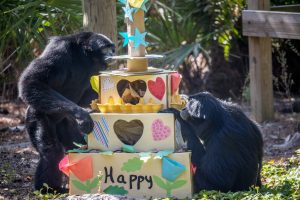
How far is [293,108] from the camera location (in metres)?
10.9

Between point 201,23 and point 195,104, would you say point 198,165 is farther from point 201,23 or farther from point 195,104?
point 201,23

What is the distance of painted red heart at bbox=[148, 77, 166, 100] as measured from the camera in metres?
5.41

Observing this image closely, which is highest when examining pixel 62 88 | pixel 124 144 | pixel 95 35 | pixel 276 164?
pixel 95 35

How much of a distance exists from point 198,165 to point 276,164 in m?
1.57

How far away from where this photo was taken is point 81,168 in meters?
5.48

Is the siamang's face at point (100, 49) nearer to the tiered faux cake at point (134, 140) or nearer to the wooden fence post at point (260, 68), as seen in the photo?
the tiered faux cake at point (134, 140)

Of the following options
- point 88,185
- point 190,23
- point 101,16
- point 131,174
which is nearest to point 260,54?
point 190,23

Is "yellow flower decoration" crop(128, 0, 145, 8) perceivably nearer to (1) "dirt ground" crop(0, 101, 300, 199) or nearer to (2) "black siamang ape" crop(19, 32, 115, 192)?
(2) "black siamang ape" crop(19, 32, 115, 192)

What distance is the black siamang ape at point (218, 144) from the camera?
5719 mm

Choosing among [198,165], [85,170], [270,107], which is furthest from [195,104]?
[270,107]

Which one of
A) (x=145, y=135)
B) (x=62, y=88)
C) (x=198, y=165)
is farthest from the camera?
(x=62, y=88)

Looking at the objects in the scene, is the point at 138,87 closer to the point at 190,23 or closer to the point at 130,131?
the point at 130,131

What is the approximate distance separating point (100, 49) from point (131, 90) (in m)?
0.79

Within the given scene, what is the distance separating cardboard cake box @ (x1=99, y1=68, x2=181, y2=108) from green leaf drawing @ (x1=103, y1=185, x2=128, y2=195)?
761 millimetres
